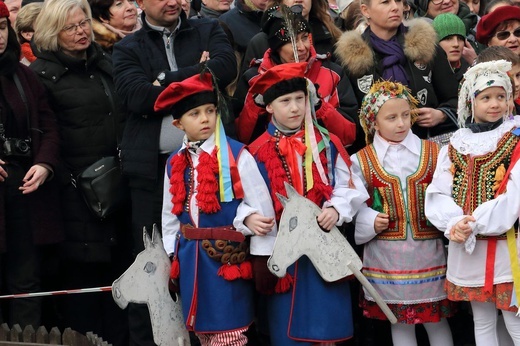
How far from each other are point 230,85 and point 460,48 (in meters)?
1.71

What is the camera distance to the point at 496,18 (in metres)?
7.37

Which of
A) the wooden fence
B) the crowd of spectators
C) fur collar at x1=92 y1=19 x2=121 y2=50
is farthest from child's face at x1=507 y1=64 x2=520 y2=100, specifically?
the wooden fence

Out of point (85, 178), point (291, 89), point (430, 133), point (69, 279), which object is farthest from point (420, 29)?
point (69, 279)

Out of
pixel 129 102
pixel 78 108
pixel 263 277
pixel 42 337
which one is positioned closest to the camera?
pixel 263 277

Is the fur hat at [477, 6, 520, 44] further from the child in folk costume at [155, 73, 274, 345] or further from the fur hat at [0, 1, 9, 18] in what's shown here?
the fur hat at [0, 1, 9, 18]

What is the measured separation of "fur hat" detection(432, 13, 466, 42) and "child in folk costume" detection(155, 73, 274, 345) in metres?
2.16

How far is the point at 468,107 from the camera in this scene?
20.4 feet

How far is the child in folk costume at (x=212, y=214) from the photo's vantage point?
605 centimetres

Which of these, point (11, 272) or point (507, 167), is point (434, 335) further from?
point (11, 272)

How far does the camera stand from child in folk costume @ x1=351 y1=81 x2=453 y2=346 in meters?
6.27

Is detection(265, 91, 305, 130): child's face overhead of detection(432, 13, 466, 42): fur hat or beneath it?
beneath

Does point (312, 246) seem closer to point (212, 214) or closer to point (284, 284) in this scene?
point (284, 284)

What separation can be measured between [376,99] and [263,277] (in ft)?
4.08

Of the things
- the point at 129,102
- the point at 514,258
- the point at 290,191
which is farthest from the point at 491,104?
the point at 129,102
